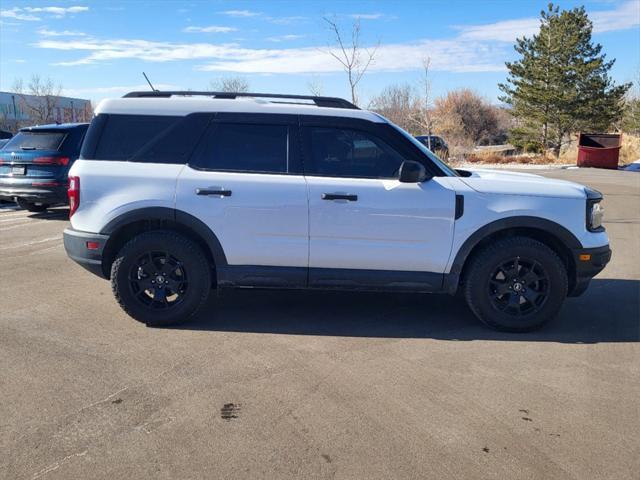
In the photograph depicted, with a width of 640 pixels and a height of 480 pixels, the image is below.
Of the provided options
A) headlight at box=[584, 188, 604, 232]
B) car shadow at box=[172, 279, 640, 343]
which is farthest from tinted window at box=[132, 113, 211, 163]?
headlight at box=[584, 188, 604, 232]

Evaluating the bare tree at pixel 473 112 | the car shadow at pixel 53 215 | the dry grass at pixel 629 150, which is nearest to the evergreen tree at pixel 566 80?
the dry grass at pixel 629 150

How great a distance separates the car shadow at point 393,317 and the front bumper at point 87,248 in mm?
981

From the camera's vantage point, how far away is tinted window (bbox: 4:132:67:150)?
10.9 meters

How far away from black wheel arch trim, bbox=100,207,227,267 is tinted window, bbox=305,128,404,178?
1.03m

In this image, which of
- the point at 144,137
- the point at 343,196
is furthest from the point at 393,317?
the point at 144,137

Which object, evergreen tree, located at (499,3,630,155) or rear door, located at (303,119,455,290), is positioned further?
evergreen tree, located at (499,3,630,155)

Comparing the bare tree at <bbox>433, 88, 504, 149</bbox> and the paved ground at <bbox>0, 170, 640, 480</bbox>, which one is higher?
the bare tree at <bbox>433, 88, 504, 149</bbox>

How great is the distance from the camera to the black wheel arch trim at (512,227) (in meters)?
5.04

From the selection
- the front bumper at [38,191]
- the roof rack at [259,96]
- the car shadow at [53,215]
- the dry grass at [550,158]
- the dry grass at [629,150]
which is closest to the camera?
the roof rack at [259,96]

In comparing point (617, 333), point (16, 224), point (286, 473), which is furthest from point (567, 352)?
point (16, 224)

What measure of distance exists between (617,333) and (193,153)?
4.11 m

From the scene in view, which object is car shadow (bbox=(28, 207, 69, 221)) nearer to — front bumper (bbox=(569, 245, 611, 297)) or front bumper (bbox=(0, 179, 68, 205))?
front bumper (bbox=(0, 179, 68, 205))

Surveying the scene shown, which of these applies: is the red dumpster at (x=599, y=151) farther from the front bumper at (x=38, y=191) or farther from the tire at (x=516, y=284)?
the tire at (x=516, y=284)

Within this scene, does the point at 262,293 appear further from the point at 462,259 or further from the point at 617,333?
the point at 617,333
